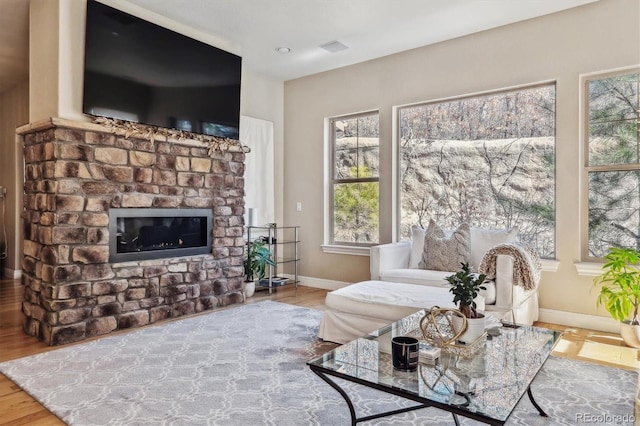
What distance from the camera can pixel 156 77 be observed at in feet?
12.4

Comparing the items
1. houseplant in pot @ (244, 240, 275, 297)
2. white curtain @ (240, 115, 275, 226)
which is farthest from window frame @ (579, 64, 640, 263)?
white curtain @ (240, 115, 275, 226)

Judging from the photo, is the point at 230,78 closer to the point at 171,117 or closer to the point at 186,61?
the point at 186,61

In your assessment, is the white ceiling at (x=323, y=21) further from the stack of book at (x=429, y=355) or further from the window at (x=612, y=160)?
the stack of book at (x=429, y=355)

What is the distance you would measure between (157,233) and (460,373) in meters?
3.16

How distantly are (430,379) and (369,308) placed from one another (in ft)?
4.53

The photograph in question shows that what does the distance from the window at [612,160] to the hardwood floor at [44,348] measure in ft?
2.65

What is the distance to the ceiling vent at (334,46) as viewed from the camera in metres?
4.48

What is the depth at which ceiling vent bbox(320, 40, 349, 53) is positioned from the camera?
4480mm

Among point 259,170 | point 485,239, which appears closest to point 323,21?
point 259,170

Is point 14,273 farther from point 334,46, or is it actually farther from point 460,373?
point 460,373

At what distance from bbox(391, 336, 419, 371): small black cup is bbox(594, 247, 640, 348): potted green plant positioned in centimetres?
231

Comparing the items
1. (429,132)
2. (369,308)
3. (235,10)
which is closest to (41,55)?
(235,10)

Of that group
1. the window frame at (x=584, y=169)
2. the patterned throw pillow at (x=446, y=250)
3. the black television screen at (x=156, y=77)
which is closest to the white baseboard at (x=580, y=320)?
the window frame at (x=584, y=169)

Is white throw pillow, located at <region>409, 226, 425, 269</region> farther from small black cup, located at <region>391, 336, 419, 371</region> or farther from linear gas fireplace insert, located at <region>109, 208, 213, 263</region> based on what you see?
→ small black cup, located at <region>391, 336, 419, 371</region>
